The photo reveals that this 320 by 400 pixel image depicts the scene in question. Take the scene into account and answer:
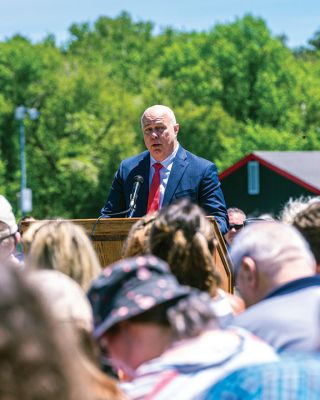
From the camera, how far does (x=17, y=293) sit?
1937 mm

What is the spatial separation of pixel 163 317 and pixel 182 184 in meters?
4.35

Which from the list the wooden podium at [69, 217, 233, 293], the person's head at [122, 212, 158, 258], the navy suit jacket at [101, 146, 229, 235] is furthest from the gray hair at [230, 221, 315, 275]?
the navy suit jacket at [101, 146, 229, 235]

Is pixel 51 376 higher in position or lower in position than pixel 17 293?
lower

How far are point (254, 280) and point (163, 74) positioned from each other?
5706 centimetres

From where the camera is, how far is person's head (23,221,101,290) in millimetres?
3662

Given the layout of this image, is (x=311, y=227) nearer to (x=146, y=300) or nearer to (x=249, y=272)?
(x=249, y=272)

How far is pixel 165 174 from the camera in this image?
23.4 ft

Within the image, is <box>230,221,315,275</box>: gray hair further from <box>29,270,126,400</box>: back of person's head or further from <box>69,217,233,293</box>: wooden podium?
<box>69,217,233,293</box>: wooden podium

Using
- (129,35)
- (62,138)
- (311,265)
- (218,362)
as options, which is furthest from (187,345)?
(129,35)

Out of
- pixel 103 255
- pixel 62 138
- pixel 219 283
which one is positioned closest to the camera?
pixel 219 283

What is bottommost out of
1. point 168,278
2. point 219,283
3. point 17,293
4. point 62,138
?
point 62,138

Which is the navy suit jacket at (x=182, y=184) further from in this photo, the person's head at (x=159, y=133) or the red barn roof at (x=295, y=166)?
the red barn roof at (x=295, y=166)

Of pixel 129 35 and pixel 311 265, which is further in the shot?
pixel 129 35

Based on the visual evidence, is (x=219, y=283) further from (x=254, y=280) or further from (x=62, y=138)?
(x=62, y=138)
